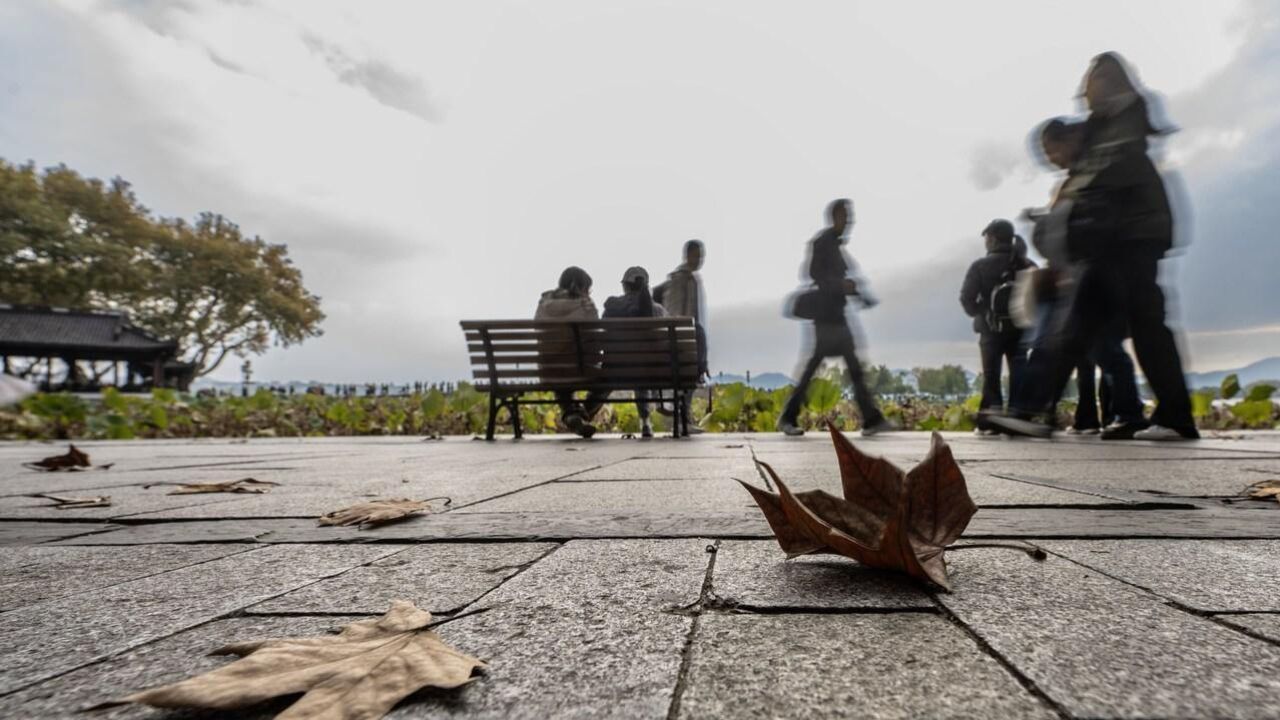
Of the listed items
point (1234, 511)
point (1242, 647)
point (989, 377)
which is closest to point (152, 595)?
point (1242, 647)

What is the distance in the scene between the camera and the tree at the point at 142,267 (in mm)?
25000

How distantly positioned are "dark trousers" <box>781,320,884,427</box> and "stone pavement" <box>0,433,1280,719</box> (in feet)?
12.0

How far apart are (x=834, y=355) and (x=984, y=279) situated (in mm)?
1394

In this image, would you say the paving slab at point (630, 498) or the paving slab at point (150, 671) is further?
the paving slab at point (630, 498)

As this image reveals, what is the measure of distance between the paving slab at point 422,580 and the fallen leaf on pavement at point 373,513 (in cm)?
30

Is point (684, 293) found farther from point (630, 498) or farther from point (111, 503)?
point (111, 503)

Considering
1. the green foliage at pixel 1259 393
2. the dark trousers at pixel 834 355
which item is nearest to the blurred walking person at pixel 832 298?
the dark trousers at pixel 834 355

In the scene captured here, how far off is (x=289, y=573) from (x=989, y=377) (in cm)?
564

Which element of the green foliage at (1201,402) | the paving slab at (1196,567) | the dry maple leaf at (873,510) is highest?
the green foliage at (1201,402)

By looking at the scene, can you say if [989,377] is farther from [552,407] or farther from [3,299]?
[3,299]

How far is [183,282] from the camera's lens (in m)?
29.2

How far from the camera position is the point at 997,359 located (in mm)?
5320

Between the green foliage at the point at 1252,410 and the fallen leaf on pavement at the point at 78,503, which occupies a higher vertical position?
the green foliage at the point at 1252,410

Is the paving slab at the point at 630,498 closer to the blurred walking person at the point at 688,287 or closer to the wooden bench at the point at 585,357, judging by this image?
the wooden bench at the point at 585,357
